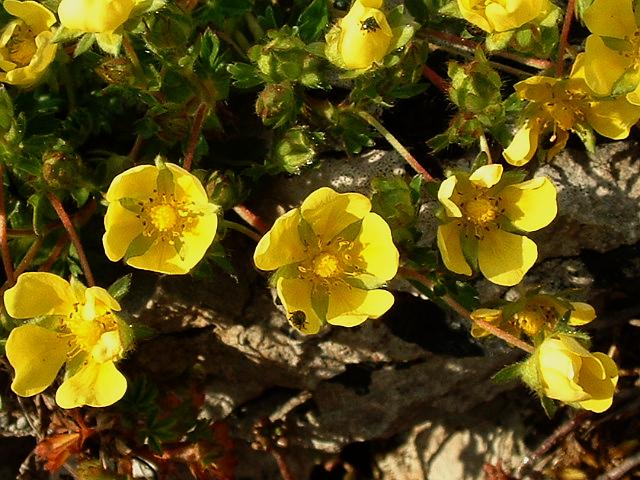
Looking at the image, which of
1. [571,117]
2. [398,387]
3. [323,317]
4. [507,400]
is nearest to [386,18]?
[571,117]

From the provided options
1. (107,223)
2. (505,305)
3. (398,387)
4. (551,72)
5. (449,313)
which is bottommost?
(398,387)

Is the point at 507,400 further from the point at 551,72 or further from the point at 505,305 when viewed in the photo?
the point at 551,72

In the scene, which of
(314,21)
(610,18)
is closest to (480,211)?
(610,18)

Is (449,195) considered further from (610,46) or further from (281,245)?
(610,46)

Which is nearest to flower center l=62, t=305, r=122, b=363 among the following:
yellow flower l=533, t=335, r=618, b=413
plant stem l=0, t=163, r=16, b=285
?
plant stem l=0, t=163, r=16, b=285

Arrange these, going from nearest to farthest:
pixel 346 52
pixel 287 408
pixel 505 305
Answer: pixel 346 52 < pixel 505 305 < pixel 287 408

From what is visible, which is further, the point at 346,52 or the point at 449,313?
the point at 449,313
